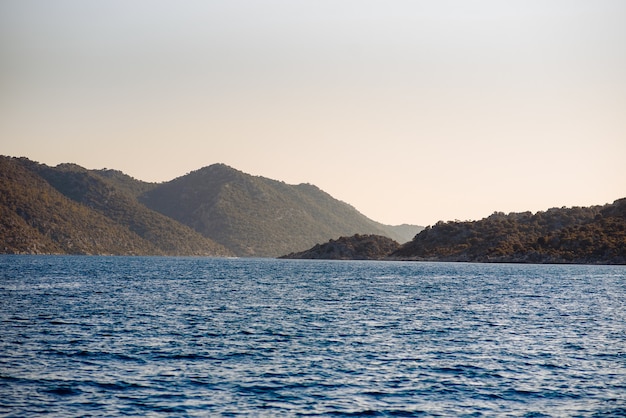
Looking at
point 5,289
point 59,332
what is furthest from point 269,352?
point 5,289

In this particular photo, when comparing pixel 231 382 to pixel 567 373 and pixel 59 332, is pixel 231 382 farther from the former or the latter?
pixel 59 332

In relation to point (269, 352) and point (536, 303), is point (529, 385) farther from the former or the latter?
point (536, 303)

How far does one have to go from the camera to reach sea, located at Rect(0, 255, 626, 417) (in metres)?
31.6

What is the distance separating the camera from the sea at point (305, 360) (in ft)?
104

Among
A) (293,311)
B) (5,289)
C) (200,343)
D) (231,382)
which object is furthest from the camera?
(5,289)

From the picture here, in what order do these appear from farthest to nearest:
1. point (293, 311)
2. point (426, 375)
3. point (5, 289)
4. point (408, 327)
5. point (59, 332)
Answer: point (5, 289)
point (293, 311)
point (408, 327)
point (59, 332)
point (426, 375)

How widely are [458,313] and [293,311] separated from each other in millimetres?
18464

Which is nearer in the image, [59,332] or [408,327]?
[59,332]

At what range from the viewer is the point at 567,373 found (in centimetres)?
4003

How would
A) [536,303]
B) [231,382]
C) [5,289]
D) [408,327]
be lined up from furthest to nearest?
[5,289], [536,303], [408,327], [231,382]

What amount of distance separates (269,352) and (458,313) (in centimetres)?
3566

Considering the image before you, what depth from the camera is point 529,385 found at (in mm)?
36781

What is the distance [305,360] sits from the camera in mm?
43156

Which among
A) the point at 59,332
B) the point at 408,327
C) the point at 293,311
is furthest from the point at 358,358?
the point at 293,311
